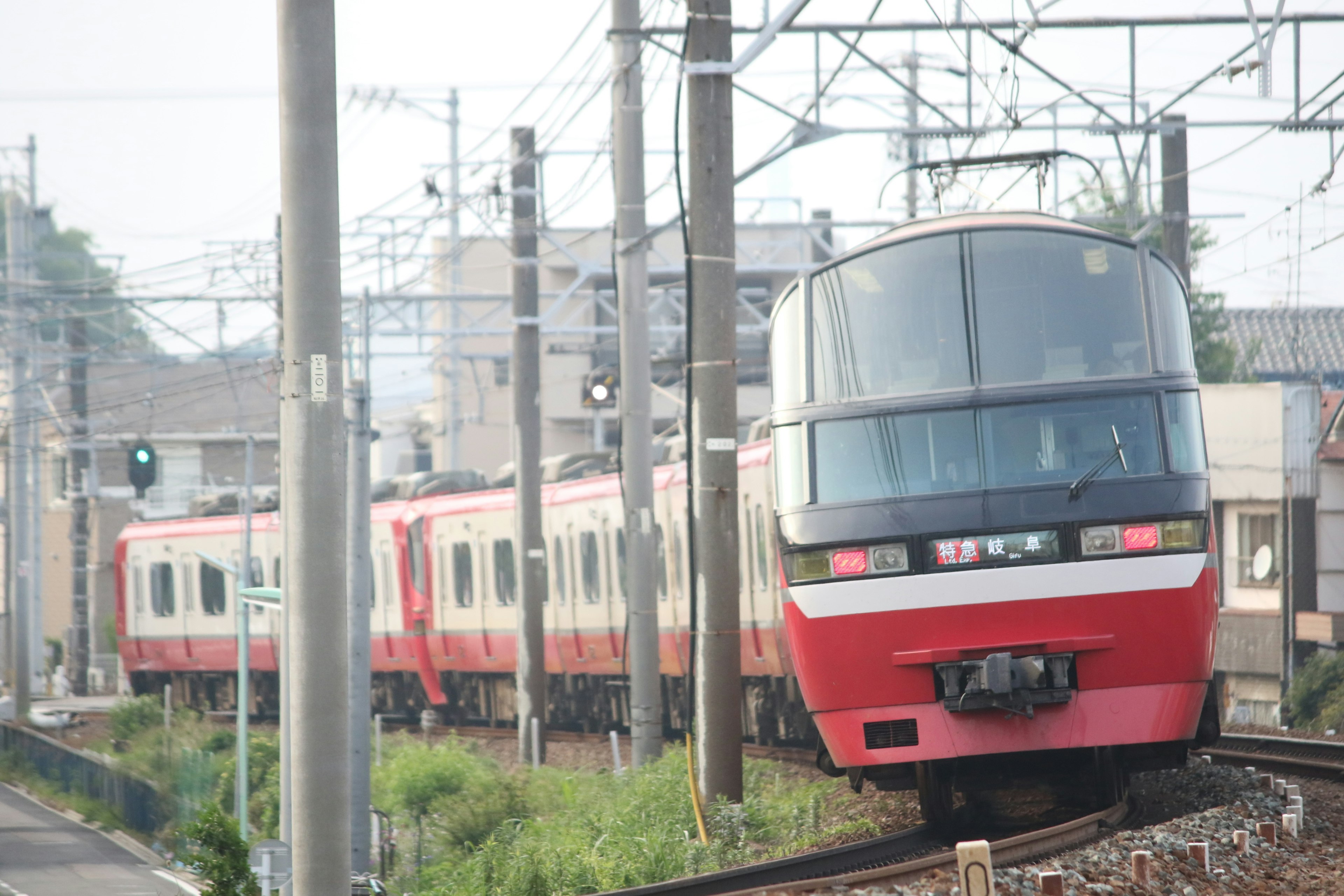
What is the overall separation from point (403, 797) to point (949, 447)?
1029cm

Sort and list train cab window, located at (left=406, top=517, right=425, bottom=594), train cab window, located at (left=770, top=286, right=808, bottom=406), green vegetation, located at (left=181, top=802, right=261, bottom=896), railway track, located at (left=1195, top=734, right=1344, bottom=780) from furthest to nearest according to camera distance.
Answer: train cab window, located at (left=406, top=517, right=425, bottom=594)
railway track, located at (left=1195, top=734, right=1344, bottom=780)
train cab window, located at (left=770, top=286, right=808, bottom=406)
green vegetation, located at (left=181, top=802, right=261, bottom=896)

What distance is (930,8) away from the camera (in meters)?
12.9

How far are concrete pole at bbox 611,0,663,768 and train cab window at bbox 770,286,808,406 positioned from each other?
15.0 feet

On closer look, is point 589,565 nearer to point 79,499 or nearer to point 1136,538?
point 1136,538

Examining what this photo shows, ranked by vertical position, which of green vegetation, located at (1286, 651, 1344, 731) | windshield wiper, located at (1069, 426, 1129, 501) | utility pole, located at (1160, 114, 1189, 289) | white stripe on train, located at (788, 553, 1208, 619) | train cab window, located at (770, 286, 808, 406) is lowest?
green vegetation, located at (1286, 651, 1344, 731)

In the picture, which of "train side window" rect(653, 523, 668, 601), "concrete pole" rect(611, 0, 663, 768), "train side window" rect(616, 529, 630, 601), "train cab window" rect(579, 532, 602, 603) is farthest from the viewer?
"train cab window" rect(579, 532, 602, 603)

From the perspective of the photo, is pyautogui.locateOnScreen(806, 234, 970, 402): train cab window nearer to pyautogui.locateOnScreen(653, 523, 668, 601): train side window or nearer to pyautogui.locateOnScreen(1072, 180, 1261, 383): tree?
pyautogui.locateOnScreen(653, 523, 668, 601): train side window

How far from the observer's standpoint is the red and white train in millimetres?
16828

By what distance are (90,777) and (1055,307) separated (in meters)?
18.9

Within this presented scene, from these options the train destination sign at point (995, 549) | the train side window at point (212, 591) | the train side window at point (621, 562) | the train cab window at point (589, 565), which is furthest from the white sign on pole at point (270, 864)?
the train side window at point (212, 591)

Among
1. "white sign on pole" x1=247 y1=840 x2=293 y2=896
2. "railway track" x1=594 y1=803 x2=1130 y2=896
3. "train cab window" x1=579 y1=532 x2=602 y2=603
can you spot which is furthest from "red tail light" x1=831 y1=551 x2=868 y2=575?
"train cab window" x1=579 y1=532 x2=602 y2=603

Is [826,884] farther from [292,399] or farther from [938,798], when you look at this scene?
[292,399]

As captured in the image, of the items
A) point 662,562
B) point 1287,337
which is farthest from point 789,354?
point 1287,337

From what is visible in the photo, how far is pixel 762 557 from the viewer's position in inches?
639
